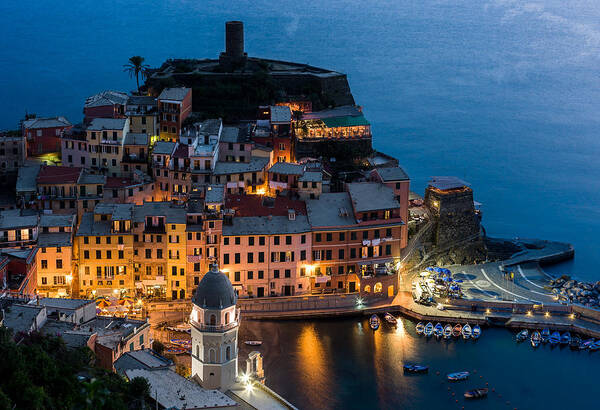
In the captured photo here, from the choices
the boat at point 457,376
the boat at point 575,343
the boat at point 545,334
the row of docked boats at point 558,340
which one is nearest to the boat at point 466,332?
the row of docked boats at point 558,340

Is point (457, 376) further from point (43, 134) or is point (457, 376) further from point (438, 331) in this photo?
point (43, 134)

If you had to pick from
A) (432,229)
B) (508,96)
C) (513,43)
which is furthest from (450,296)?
(513,43)

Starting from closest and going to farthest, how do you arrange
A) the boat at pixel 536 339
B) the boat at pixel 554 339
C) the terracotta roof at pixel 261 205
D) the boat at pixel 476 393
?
the boat at pixel 476 393, the boat at pixel 536 339, the boat at pixel 554 339, the terracotta roof at pixel 261 205

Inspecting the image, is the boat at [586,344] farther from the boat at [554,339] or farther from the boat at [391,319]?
the boat at [391,319]

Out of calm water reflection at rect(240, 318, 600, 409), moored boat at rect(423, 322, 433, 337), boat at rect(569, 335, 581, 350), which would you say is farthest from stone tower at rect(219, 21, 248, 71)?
boat at rect(569, 335, 581, 350)

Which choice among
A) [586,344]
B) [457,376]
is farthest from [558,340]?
[457,376]

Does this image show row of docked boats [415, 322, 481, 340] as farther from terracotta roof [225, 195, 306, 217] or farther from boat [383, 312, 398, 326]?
terracotta roof [225, 195, 306, 217]

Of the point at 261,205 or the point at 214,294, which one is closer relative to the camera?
the point at 214,294
